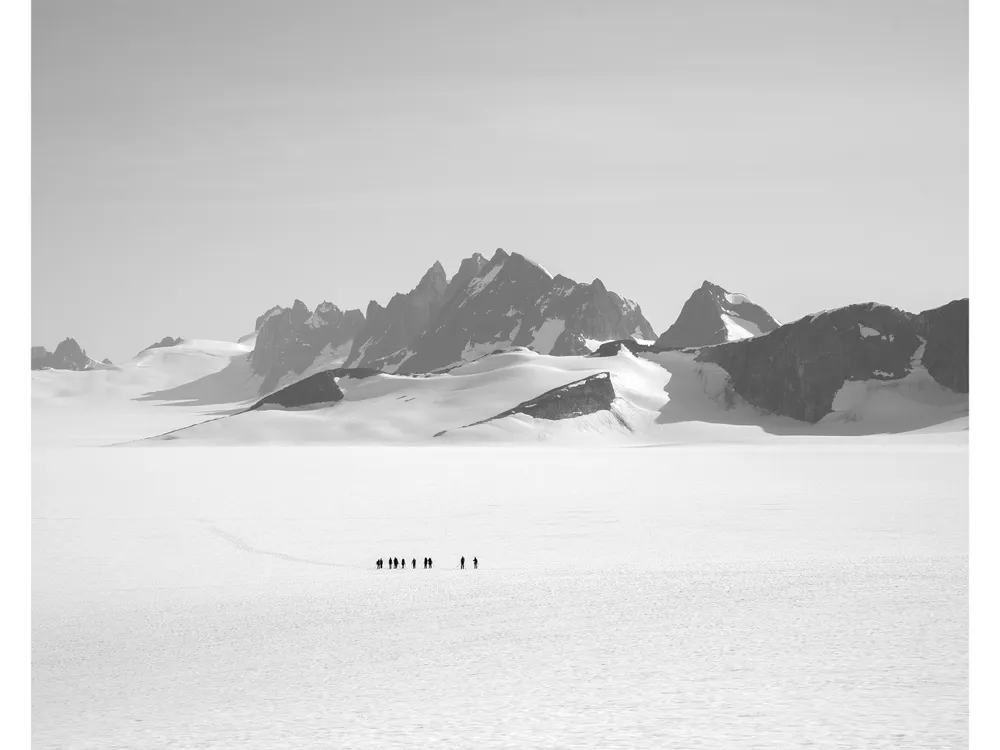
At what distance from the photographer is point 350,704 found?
14852mm

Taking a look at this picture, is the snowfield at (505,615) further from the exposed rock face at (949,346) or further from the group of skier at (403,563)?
the exposed rock face at (949,346)

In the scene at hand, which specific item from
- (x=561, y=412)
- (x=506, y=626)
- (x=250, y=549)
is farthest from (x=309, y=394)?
(x=506, y=626)

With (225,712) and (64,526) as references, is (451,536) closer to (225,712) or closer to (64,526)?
(64,526)

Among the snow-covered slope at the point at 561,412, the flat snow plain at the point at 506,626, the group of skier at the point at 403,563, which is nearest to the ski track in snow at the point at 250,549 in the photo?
the flat snow plain at the point at 506,626

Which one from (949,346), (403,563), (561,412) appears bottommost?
(403,563)

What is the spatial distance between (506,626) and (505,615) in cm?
95

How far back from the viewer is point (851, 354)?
470 ft

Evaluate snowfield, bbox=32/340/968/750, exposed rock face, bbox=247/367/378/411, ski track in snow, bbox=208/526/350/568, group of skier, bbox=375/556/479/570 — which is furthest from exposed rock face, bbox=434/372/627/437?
group of skier, bbox=375/556/479/570

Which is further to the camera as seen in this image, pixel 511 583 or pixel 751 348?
pixel 751 348

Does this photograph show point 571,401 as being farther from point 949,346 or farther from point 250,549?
point 250,549

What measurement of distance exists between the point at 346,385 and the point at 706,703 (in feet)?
483

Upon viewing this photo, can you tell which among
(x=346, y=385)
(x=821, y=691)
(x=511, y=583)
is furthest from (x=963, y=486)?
(x=346, y=385)

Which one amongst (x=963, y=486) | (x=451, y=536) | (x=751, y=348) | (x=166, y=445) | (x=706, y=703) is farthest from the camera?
(x=751, y=348)

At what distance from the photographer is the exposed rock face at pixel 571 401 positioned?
131250 mm
